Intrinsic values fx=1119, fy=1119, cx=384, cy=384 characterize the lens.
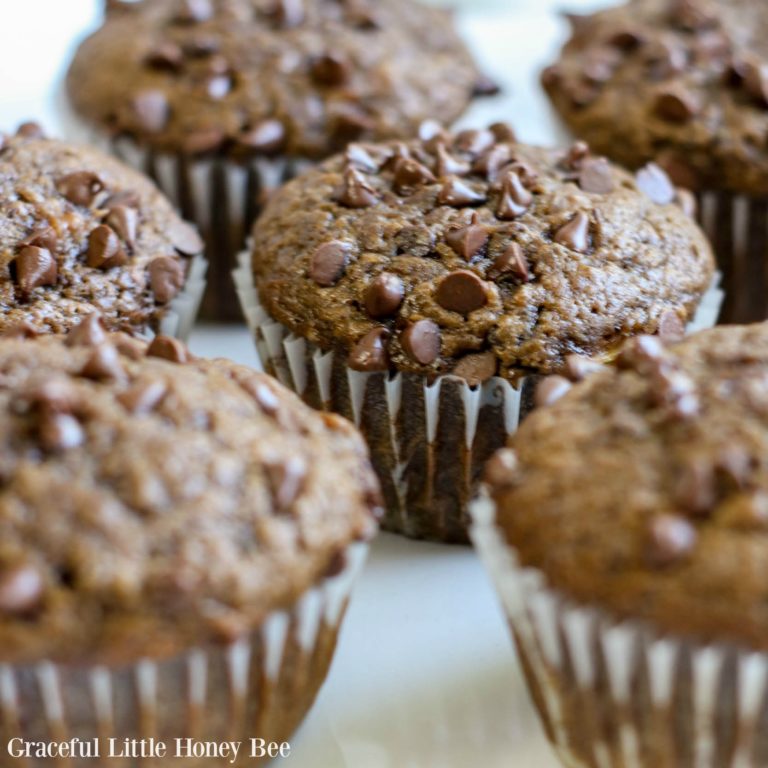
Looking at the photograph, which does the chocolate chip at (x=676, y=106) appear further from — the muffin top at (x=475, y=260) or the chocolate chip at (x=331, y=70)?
the chocolate chip at (x=331, y=70)

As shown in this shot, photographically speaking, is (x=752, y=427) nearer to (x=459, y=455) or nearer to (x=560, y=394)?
(x=560, y=394)

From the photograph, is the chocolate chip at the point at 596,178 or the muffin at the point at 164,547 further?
the chocolate chip at the point at 596,178

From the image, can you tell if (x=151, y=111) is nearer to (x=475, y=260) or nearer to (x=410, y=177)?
(x=410, y=177)

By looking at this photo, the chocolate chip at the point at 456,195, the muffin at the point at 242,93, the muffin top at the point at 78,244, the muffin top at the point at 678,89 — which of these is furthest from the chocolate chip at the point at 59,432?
the muffin top at the point at 678,89

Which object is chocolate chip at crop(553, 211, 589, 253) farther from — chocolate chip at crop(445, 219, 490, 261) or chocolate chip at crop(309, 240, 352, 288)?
chocolate chip at crop(309, 240, 352, 288)


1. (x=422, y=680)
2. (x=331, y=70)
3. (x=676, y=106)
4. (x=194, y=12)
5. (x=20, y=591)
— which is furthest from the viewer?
(x=194, y=12)

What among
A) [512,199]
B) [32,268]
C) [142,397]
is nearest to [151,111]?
[32,268]

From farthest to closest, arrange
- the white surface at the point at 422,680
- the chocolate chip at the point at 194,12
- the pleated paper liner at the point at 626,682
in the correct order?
the chocolate chip at the point at 194,12 → the white surface at the point at 422,680 → the pleated paper liner at the point at 626,682

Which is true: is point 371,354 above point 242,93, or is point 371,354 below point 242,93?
below
